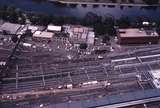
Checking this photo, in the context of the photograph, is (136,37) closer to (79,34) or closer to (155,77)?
(79,34)

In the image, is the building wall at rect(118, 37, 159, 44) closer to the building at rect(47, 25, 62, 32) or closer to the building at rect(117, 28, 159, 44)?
the building at rect(117, 28, 159, 44)

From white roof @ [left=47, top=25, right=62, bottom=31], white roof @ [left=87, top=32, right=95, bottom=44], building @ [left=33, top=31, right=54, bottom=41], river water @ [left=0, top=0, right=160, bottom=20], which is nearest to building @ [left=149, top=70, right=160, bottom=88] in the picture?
white roof @ [left=87, top=32, right=95, bottom=44]

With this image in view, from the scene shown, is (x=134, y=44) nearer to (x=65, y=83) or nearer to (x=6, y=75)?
(x=65, y=83)

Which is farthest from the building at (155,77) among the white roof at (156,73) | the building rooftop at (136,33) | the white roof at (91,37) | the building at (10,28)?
the building at (10,28)

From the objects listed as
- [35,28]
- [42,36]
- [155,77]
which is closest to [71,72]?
[42,36]

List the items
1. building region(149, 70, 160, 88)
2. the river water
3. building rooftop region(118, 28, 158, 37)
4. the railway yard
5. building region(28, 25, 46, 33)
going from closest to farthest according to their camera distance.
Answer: the railway yard < building region(149, 70, 160, 88) < building rooftop region(118, 28, 158, 37) < building region(28, 25, 46, 33) < the river water

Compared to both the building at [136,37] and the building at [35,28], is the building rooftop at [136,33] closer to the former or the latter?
the building at [136,37]
